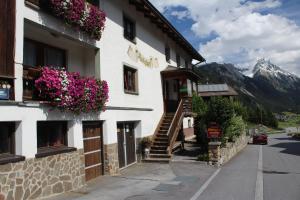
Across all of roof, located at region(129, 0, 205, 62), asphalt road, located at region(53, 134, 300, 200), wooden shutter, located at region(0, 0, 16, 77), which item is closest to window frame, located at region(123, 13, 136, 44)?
roof, located at region(129, 0, 205, 62)

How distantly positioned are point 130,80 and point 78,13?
694 cm

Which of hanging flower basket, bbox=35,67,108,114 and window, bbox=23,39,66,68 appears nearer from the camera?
hanging flower basket, bbox=35,67,108,114

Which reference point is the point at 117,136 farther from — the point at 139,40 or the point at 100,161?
the point at 139,40

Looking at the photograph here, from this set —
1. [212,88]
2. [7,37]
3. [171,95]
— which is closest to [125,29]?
[171,95]

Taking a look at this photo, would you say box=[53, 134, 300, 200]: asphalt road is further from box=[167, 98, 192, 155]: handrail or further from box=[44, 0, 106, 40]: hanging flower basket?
box=[44, 0, 106, 40]: hanging flower basket

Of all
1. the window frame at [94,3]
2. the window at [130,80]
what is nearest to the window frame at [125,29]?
the window at [130,80]

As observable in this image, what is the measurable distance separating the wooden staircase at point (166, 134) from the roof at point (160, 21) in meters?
4.64

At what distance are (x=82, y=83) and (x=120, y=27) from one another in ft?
19.3

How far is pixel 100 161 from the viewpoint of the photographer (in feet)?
51.0

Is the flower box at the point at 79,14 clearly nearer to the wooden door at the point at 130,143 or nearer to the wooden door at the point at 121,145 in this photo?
the wooden door at the point at 121,145

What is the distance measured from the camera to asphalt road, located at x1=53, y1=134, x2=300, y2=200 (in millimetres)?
11586

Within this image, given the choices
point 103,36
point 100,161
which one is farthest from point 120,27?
point 100,161

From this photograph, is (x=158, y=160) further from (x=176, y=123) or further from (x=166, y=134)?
(x=176, y=123)

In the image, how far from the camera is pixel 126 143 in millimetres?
18734
